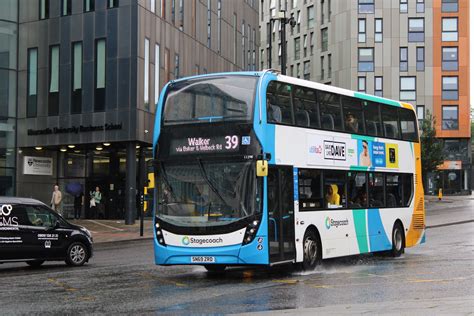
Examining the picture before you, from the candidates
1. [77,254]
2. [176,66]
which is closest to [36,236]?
Result: [77,254]

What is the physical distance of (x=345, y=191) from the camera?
16141 millimetres

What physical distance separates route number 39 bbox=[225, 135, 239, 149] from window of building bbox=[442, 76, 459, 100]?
67685 mm

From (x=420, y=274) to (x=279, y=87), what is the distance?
15.7 feet

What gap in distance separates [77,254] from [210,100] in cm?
609

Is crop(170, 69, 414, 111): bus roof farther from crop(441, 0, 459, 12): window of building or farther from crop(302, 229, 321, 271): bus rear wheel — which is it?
crop(441, 0, 459, 12): window of building

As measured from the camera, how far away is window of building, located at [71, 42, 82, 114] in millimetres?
35969

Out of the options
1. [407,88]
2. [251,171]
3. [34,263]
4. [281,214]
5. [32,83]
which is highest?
[407,88]

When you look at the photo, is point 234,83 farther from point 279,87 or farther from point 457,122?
point 457,122

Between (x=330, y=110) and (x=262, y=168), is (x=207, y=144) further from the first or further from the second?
(x=330, y=110)

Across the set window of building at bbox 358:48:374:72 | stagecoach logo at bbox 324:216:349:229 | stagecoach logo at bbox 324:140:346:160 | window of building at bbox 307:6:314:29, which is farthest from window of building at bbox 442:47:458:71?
stagecoach logo at bbox 324:216:349:229

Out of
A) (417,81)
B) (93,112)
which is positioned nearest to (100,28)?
(93,112)

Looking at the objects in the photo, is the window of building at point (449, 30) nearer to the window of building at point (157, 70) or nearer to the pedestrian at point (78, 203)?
the window of building at point (157, 70)

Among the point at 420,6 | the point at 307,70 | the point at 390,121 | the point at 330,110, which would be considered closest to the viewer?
the point at 330,110

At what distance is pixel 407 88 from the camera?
77.0 metres
